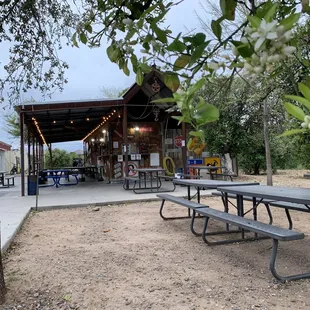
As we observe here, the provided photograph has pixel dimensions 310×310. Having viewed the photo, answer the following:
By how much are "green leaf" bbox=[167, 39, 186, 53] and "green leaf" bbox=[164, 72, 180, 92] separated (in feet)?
0.29

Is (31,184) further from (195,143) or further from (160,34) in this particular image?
(160,34)

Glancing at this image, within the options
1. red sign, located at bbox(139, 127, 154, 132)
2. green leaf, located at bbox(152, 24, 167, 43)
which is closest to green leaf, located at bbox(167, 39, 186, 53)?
green leaf, located at bbox(152, 24, 167, 43)

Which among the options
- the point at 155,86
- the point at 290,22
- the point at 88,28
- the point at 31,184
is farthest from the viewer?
the point at 155,86

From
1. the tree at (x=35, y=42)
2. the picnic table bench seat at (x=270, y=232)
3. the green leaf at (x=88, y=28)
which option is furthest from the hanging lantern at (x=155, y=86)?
the green leaf at (x=88, y=28)

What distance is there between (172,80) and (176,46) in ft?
0.39

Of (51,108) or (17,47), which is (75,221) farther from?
(51,108)

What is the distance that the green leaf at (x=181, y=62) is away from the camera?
94 cm

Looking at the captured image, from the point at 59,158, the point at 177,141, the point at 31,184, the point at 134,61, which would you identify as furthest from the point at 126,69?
the point at 59,158

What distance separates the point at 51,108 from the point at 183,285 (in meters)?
7.69

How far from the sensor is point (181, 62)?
95 centimetres

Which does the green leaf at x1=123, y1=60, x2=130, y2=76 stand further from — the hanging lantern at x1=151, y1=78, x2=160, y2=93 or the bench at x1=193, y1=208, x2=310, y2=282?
the hanging lantern at x1=151, y1=78, x2=160, y2=93

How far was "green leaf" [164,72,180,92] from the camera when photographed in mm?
961

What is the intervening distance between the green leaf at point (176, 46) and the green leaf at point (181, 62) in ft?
0.15

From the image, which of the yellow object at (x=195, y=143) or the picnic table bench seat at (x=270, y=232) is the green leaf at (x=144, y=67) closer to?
the yellow object at (x=195, y=143)
